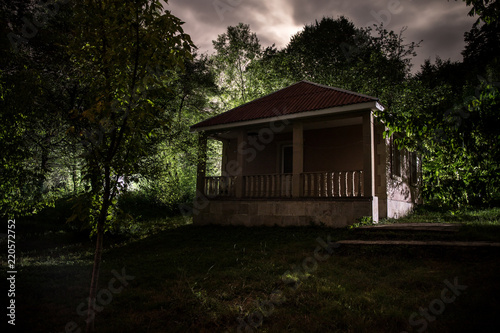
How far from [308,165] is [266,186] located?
256 cm

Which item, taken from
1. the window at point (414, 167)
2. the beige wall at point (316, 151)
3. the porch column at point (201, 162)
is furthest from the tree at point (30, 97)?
the window at point (414, 167)

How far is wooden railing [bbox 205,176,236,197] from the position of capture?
43.0ft

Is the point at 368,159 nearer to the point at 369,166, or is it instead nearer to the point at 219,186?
the point at 369,166

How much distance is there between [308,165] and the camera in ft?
44.3

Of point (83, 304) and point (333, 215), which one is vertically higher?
point (333, 215)

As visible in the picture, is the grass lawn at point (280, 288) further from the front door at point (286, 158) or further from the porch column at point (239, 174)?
the front door at point (286, 158)

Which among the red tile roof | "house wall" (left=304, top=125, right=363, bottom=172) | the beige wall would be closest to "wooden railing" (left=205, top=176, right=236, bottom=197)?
the beige wall

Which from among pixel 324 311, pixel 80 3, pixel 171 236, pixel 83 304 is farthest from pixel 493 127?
pixel 171 236

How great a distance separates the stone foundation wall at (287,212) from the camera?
31.1 ft

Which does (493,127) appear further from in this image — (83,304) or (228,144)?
(228,144)

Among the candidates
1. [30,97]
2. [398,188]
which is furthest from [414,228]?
[30,97]

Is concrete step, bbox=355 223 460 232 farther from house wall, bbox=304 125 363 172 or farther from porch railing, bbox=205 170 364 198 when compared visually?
house wall, bbox=304 125 363 172

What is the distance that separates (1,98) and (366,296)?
7487 millimetres

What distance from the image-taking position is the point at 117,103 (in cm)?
341
